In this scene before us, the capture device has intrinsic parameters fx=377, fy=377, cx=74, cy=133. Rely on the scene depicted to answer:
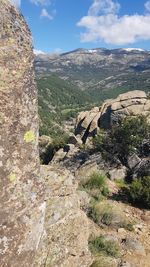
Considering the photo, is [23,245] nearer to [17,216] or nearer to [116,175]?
[17,216]

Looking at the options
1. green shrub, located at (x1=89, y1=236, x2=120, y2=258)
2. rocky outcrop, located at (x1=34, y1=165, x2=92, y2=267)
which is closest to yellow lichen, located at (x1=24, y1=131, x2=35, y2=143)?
rocky outcrop, located at (x1=34, y1=165, x2=92, y2=267)

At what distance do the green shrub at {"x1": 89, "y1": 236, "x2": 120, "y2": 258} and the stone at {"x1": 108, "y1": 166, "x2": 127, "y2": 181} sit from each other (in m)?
9.12

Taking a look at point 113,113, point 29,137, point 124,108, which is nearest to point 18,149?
point 29,137

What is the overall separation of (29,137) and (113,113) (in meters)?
33.1

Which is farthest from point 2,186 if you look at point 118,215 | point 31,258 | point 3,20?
point 118,215

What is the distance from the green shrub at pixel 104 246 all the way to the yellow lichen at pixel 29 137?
568 centimetres

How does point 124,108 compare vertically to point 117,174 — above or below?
above

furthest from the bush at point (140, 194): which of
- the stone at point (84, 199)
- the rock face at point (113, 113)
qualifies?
the rock face at point (113, 113)

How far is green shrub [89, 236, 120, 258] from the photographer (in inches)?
422

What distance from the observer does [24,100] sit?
5863 millimetres

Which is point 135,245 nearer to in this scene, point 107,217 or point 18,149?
point 107,217

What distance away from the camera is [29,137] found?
593cm

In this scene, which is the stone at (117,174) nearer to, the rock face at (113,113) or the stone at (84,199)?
the stone at (84,199)

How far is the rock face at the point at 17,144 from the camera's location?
5586 millimetres
